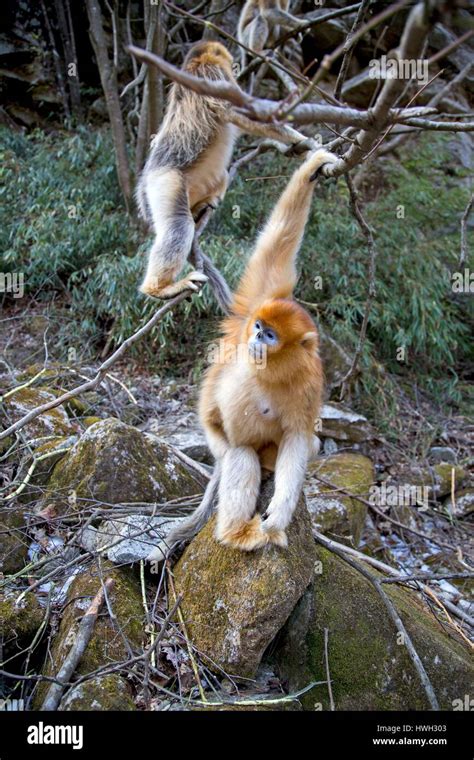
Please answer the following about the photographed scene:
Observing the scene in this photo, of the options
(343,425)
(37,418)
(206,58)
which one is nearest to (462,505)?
(343,425)

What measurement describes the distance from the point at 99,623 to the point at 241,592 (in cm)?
81

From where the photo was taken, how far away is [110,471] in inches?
168

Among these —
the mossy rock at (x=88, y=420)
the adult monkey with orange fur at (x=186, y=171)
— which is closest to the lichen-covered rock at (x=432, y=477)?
the mossy rock at (x=88, y=420)

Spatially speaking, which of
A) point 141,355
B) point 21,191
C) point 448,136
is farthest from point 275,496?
point 448,136

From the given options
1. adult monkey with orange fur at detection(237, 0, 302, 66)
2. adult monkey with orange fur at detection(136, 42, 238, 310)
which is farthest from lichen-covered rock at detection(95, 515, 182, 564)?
adult monkey with orange fur at detection(237, 0, 302, 66)

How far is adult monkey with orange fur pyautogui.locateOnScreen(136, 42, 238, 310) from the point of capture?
4.39 meters

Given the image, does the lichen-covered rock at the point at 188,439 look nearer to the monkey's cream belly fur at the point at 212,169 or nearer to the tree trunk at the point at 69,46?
the monkey's cream belly fur at the point at 212,169

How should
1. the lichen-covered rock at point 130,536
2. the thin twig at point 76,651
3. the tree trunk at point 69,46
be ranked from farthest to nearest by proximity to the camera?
1. the tree trunk at point 69,46
2. the lichen-covered rock at point 130,536
3. the thin twig at point 76,651

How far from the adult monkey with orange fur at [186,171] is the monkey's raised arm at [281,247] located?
0.58m

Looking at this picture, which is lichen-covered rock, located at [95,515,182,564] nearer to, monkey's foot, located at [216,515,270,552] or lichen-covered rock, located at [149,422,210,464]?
monkey's foot, located at [216,515,270,552]

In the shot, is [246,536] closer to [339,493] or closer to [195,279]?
[195,279]

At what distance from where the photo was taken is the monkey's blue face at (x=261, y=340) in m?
3.36

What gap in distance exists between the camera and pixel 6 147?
9.61m

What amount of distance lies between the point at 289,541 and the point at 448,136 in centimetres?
951
